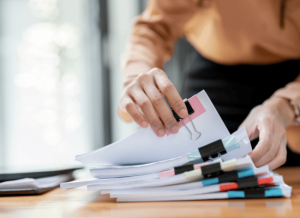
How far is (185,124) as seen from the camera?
15.7 inches

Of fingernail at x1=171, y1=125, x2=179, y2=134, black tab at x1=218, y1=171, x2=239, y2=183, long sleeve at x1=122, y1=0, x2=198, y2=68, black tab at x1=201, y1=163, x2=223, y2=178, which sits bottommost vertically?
black tab at x1=218, y1=171, x2=239, y2=183

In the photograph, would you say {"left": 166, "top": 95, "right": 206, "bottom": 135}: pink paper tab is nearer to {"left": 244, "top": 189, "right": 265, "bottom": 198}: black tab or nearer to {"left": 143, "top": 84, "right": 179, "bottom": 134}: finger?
{"left": 143, "top": 84, "right": 179, "bottom": 134}: finger

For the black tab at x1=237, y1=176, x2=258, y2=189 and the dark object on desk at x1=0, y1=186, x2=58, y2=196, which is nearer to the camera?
the black tab at x1=237, y1=176, x2=258, y2=189

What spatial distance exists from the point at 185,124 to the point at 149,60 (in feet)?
1.40

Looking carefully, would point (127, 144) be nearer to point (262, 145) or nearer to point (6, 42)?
point (262, 145)

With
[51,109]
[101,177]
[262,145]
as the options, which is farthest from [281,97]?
[51,109]

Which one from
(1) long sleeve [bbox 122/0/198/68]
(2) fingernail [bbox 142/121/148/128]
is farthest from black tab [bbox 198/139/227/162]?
(1) long sleeve [bbox 122/0/198/68]

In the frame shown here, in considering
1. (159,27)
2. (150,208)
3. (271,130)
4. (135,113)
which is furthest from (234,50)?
(150,208)

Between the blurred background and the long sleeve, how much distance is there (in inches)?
49.3

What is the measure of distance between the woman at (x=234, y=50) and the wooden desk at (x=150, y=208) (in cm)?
24

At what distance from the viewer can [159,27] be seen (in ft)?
3.09

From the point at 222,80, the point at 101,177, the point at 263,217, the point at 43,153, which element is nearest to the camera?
the point at 263,217

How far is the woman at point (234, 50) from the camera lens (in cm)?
72

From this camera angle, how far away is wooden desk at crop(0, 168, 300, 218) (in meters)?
0.27
